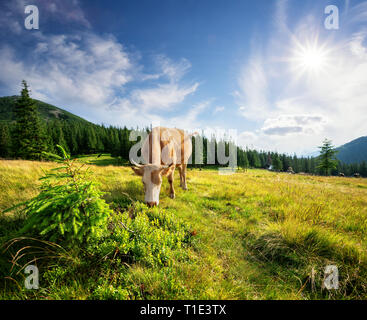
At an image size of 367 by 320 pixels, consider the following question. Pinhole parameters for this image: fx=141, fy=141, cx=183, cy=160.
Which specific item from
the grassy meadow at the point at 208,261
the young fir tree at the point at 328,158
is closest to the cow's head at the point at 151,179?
the grassy meadow at the point at 208,261

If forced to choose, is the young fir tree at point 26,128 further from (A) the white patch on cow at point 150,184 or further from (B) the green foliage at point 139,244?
(B) the green foliage at point 139,244

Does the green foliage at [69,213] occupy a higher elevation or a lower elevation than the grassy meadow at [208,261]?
higher

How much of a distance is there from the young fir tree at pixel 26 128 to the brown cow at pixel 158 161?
32993 mm

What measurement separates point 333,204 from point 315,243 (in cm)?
454

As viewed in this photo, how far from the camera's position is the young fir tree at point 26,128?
27.7 metres

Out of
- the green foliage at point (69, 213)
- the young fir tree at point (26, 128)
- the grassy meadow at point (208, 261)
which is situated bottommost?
the grassy meadow at point (208, 261)

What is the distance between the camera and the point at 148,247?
9.12ft

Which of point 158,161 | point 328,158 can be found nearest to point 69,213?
point 158,161

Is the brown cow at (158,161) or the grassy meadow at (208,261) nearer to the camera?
the grassy meadow at (208,261)

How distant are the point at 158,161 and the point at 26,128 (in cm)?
3796

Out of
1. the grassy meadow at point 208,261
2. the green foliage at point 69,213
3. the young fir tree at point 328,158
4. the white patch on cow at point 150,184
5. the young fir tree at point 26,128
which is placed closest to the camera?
the grassy meadow at point 208,261

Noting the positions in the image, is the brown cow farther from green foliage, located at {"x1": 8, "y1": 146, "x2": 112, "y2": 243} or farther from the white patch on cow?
green foliage, located at {"x1": 8, "y1": 146, "x2": 112, "y2": 243}

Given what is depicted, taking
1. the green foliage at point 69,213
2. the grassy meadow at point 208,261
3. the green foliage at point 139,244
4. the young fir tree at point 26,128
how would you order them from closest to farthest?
the grassy meadow at point 208,261 → the green foliage at point 69,213 → the green foliage at point 139,244 → the young fir tree at point 26,128
